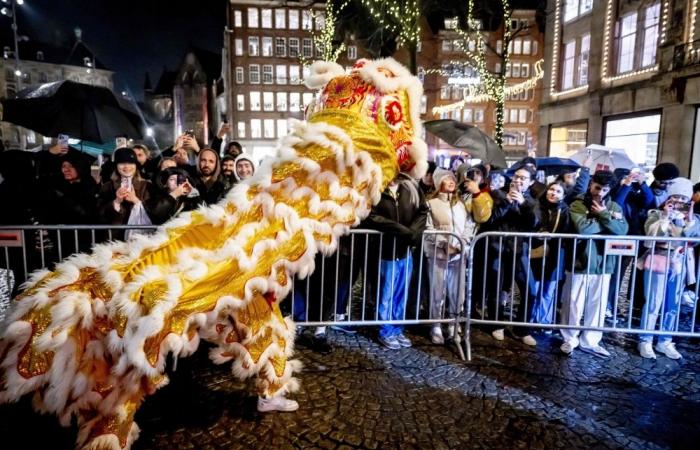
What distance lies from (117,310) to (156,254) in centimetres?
37

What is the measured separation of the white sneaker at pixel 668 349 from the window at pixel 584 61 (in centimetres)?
1752

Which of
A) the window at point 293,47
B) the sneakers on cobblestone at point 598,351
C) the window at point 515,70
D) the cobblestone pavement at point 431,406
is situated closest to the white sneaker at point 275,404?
the cobblestone pavement at point 431,406

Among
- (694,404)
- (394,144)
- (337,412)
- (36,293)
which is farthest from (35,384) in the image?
(694,404)

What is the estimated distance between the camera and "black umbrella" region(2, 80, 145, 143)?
6270mm

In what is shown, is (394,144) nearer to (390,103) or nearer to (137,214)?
(390,103)

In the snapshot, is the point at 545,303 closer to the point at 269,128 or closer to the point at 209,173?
the point at 209,173

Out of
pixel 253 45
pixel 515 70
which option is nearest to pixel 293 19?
pixel 253 45

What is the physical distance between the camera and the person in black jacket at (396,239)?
15.1 ft

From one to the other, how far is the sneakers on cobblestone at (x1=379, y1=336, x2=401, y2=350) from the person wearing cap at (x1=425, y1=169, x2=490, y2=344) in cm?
47

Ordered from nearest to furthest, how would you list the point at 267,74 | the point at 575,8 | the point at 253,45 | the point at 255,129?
1. the point at 575,8
2. the point at 253,45
3. the point at 267,74
4. the point at 255,129

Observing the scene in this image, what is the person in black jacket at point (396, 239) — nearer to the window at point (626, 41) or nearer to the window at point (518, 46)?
the window at point (626, 41)

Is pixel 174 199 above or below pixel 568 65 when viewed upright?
below

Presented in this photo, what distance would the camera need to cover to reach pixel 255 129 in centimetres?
4950

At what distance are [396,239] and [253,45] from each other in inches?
1896
